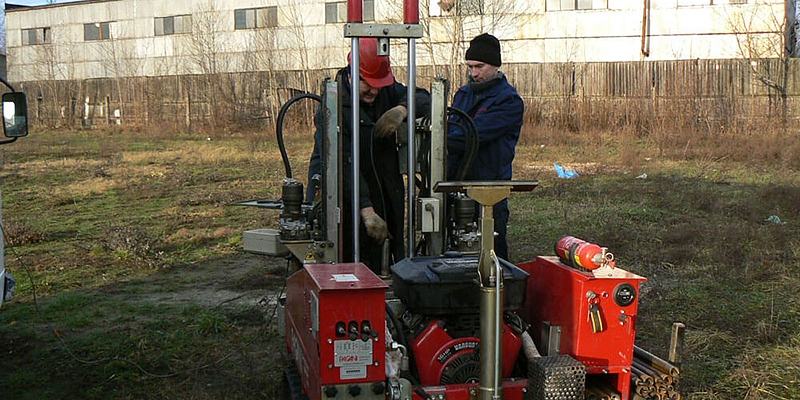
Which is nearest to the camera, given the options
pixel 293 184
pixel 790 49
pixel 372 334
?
pixel 372 334

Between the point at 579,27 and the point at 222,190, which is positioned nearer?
the point at 222,190

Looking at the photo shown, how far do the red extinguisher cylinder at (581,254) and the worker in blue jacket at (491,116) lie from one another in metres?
1.33

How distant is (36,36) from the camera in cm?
3491

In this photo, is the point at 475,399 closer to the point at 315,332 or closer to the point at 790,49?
the point at 315,332

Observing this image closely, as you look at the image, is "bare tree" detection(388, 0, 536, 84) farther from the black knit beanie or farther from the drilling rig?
the drilling rig

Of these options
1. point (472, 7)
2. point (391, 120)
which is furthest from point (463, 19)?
point (391, 120)

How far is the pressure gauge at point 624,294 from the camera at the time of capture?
→ 3236 mm

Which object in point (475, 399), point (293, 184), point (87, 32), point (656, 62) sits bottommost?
point (475, 399)

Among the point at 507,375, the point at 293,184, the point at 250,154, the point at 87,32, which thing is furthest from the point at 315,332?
the point at 87,32

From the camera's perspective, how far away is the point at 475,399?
123 inches

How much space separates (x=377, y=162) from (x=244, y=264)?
3.82 metres

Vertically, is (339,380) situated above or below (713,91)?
below

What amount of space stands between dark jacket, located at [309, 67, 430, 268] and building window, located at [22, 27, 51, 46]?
34.1 meters

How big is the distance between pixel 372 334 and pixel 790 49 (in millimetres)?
24279
